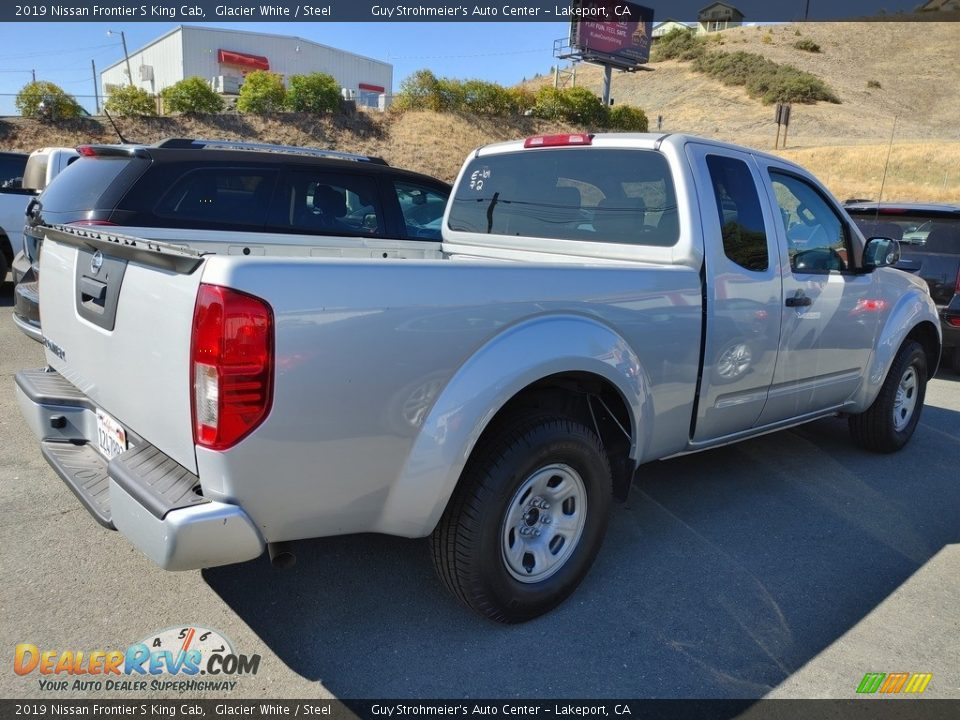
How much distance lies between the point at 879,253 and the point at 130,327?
403 cm

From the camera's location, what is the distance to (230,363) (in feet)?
6.39

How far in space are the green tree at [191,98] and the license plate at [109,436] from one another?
3060 centimetres

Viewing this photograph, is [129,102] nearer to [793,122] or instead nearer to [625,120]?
[625,120]

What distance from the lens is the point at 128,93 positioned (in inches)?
1126

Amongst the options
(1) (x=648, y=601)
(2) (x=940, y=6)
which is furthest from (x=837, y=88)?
(1) (x=648, y=601)

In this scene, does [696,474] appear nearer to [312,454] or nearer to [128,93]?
[312,454]

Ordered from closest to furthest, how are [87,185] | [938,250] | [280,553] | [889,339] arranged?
[280,553] → [889,339] → [87,185] → [938,250]

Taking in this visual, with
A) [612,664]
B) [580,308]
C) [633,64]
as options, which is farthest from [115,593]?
[633,64]

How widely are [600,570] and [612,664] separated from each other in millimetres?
678

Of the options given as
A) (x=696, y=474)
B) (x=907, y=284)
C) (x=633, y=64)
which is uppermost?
(x=633, y=64)

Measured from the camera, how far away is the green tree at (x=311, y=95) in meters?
31.0

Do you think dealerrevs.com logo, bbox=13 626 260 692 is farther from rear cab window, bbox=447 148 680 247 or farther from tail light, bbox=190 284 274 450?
rear cab window, bbox=447 148 680 247

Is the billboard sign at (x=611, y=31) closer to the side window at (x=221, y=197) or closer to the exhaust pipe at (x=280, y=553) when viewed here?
the side window at (x=221, y=197)

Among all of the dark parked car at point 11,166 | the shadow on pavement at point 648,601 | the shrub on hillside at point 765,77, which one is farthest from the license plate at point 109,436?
the shrub on hillside at point 765,77
